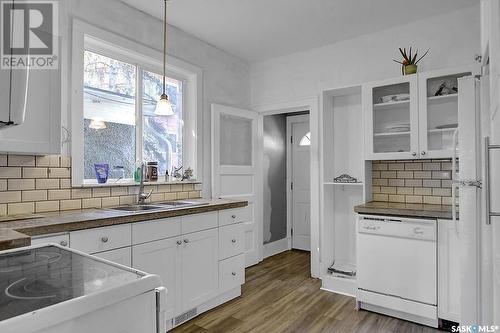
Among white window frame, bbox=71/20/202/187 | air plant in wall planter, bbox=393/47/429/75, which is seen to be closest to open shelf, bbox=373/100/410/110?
air plant in wall planter, bbox=393/47/429/75

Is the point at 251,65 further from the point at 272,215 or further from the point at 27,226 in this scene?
the point at 27,226

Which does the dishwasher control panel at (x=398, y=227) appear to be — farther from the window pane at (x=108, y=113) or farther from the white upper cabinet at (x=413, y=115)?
the window pane at (x=108, y=113)

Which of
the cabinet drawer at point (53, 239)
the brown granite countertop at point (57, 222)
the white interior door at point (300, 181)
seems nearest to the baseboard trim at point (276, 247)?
the white interior door at point (300, 181)

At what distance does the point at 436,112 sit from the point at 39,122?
10.4ft

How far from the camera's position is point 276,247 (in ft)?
16.0

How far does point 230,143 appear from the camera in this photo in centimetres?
406

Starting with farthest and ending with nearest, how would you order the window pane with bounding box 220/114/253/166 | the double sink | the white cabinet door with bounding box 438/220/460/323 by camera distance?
the window pane with bounding box 220/114/253/166, the double sink, the white cabinet door with bounding box 438/220/460/323

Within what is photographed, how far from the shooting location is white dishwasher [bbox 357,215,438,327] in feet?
8.41

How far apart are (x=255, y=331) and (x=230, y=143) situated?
2258mm

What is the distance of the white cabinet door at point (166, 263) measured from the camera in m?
2.27

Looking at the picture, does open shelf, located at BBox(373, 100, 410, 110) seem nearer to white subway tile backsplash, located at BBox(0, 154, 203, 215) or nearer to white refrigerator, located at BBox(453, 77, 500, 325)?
white refrigerator, located at BBox(453, 77, 500, 325)

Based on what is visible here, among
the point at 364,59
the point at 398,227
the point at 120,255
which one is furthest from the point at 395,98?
the point at 120,255

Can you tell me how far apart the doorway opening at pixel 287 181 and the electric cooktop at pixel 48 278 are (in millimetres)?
3815

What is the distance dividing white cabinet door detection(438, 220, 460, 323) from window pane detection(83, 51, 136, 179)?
2778 millimetres
